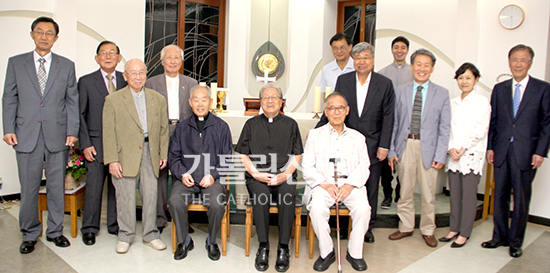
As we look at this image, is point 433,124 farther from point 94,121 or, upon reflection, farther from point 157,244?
point 94,121

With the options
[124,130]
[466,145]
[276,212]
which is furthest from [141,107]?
[466,145]

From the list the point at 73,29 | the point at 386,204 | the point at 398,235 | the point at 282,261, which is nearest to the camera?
the point at 282,261

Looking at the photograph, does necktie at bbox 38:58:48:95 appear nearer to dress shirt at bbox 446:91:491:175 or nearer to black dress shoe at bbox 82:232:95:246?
black dress shoe at bbox 82:232:95:246

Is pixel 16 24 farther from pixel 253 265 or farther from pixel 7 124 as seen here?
pixel 253 265

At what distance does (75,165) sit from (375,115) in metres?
2.65

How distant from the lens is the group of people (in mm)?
3146

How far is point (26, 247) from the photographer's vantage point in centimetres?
316

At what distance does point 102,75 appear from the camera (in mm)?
3422

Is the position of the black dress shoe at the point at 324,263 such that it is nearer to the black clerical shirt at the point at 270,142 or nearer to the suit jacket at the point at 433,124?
the black clerical shirt at the point at 270,142

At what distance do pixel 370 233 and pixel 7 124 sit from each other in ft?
10.2

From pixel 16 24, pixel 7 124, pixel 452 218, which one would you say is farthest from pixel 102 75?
pixel 452 218

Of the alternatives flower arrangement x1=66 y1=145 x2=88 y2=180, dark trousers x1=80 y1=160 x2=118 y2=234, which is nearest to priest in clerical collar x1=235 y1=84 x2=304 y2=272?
dark trousers x1=80 y1=160 x2=118 y2=234

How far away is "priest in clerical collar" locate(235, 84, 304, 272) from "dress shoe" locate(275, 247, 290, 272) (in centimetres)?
13

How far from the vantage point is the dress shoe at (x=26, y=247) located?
10.3 ft
